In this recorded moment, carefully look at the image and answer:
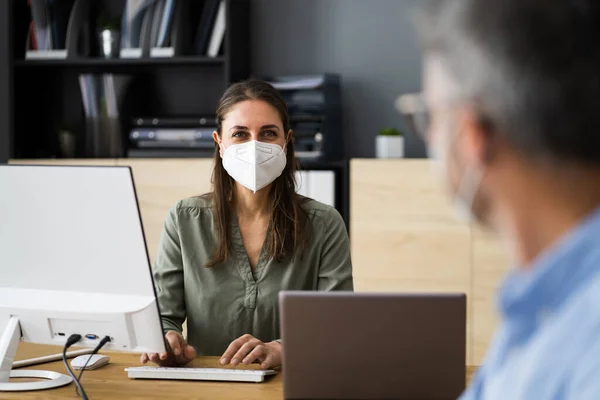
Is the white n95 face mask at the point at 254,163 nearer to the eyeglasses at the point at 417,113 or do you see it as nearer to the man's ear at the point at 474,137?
the eyeglasses at the point at 417,113

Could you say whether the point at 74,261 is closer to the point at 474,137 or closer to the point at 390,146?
the point at 474,137

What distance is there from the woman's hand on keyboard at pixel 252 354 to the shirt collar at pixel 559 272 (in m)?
1.19

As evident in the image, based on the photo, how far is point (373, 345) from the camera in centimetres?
135

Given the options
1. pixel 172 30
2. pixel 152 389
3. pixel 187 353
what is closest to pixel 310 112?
pixel 172 30

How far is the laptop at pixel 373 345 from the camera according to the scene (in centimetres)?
134

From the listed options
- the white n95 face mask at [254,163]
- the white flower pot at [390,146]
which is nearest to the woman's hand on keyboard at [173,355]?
the white n95 face mask at [254,163]

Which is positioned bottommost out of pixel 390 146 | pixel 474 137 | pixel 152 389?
pixel 152 389

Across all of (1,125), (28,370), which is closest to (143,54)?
(1,125)

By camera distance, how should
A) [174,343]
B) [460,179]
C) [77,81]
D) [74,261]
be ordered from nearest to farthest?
[460,179]
[74,261]
[174,343]
[77,81]

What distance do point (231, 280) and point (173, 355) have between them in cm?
39

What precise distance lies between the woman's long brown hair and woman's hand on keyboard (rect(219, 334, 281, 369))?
39cm

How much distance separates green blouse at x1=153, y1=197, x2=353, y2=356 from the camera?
2.24 metres

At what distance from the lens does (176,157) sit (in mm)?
3646

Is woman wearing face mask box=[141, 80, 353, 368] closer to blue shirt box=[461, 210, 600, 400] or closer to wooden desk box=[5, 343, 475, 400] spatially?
wooden desk box=[5, 343, 475, 400]
